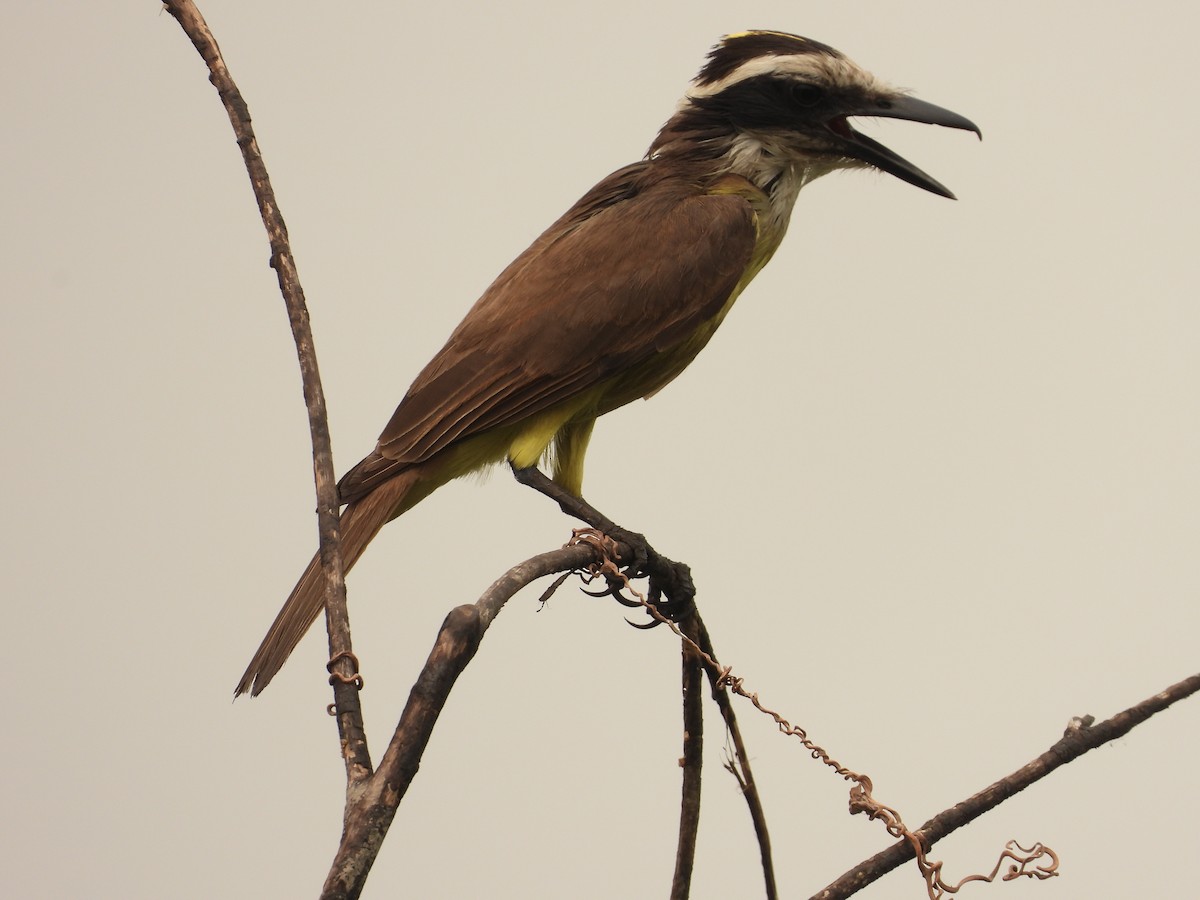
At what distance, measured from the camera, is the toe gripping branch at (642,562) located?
285cm

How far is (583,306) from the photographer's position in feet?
9.75

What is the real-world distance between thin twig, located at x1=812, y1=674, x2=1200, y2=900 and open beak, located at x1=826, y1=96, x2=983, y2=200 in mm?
1516

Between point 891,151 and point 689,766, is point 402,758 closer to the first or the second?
point 689,766

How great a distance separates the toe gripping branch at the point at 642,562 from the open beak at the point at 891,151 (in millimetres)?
1025

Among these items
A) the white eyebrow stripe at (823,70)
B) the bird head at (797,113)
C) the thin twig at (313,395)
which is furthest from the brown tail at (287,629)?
the white eyebrow stripe at (823,70)

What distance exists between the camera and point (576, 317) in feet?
9.70

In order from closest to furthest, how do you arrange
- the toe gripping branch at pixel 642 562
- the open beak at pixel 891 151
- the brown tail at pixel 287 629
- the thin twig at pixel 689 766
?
the brown tail at pixel 287 629 < the thin twig at pixel 689 766 < the toe gripping branch at pixel 642 562 < the open beak at pixel 891 151

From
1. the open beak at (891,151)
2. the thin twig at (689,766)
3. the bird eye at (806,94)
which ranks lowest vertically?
the thin twig at (689,766)

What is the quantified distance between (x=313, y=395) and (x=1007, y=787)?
111 cm

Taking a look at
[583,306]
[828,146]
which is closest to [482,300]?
[583,306]

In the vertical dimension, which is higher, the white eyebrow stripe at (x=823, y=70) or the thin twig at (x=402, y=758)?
the white eyebrow stripe at (x=823, y=70)

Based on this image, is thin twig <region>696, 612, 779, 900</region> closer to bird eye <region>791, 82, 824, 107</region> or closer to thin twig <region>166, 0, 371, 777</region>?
thin twig <region>166, 0, 371, 777</region>

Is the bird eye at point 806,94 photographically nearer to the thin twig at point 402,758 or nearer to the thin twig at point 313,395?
the thin twig at point 313,395

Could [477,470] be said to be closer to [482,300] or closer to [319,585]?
[482,300]
